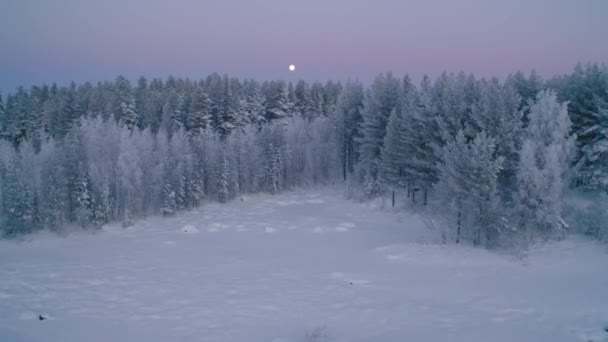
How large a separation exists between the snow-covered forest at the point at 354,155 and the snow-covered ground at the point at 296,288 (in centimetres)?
315

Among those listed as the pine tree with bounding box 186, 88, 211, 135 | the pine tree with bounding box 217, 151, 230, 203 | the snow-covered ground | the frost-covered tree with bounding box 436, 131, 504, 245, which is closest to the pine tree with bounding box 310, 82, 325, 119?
the pine tree with bounding box 186, 88, 211, 135

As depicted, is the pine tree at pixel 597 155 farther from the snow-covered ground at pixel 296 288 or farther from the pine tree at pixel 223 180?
the pine tree at pixel 223 180

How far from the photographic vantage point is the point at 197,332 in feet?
59.5

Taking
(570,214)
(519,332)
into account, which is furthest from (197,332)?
(570,214)

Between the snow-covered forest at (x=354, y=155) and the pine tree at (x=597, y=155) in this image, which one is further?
the pine tree at (x=597, y=155)

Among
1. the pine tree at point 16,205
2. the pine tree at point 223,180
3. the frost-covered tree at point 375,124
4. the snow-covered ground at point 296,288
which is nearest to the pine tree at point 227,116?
the pine tree at point 223,180

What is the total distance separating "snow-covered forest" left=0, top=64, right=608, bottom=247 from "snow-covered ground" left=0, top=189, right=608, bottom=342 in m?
3.15

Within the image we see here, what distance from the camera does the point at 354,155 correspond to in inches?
2445

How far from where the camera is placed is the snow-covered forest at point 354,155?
99.2 feet

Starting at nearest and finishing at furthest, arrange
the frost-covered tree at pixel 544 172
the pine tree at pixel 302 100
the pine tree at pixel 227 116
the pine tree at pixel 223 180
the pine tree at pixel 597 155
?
the frost-covered tree at pixel 544 172, the pine tree at pixel 597 155, the pine tree at pixel 223 180, the pine tree at pixel 227 116, the pine tree at pixel 302 100

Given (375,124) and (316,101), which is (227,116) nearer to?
(316,101)

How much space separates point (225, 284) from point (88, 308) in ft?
22.6

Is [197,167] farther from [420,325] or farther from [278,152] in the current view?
[420,325]

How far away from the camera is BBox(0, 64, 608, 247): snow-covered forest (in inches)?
1191
